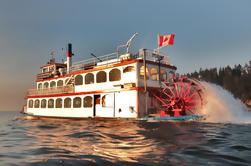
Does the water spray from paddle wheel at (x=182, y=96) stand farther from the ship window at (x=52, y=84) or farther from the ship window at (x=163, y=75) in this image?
the ship window at (x=52, y=84)

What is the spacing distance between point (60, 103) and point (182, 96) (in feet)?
45.0

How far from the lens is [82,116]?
26500mm

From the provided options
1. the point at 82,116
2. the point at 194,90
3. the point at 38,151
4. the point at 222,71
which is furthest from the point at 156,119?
the point at 222,71

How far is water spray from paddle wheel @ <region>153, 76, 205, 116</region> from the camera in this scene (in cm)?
2298

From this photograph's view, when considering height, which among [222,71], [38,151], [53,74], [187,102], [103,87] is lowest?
[38,151]

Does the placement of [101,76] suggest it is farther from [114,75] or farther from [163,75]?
[163,75]

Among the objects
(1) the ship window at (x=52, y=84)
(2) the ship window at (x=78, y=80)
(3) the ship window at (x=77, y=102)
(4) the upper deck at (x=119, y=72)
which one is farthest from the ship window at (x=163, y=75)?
(1) the ship window at (x=52, y=84)

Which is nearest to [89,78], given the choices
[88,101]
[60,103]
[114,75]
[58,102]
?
[88,101]

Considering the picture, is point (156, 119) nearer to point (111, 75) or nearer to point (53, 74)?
point (111, 75)

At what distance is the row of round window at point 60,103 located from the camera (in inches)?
1037

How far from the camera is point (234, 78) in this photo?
10162 cm

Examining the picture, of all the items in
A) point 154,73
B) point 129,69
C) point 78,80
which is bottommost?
point 78,80

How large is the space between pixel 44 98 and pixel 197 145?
993 inches

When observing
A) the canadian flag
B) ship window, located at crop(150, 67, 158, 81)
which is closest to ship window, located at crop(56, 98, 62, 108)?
ship window, located at crop(150, 67, 158, 81)
